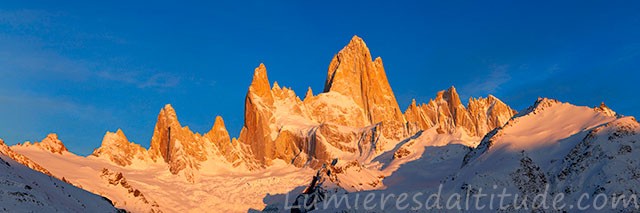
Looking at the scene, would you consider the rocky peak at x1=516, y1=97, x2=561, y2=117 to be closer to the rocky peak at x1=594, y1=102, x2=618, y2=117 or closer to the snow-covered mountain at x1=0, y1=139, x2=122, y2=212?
the rocky peak at x1=594, y1=102, x2=618, y2=117

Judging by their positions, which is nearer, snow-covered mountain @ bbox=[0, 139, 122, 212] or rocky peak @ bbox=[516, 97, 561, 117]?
snow-covered mountain @ bbox=[0, 139, 122, 212]

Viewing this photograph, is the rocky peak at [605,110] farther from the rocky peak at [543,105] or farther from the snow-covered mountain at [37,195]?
the snow-covered mountain at [37,195]

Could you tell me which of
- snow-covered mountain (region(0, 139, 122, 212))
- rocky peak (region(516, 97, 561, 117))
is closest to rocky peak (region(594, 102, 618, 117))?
rocky peak (region(516, 97, 561, 117))

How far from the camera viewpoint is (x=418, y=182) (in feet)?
430

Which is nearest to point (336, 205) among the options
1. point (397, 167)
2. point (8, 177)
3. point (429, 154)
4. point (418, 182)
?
point (418, 182)

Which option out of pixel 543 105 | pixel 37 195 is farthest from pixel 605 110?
pixel 37 195

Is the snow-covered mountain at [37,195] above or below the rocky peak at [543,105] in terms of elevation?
below

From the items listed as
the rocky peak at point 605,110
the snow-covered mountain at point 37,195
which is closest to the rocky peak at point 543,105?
the rocky peak at point 605,110

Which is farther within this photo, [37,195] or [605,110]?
[605,110]

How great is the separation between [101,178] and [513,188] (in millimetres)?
92185

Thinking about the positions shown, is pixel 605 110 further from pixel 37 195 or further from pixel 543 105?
pixel 37 195

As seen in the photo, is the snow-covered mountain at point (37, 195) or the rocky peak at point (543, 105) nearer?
the snow-covered mountain at point (37, 195)

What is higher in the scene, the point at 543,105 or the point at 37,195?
the point at 543,105

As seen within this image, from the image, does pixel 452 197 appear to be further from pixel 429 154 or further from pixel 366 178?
pixel 429 154
